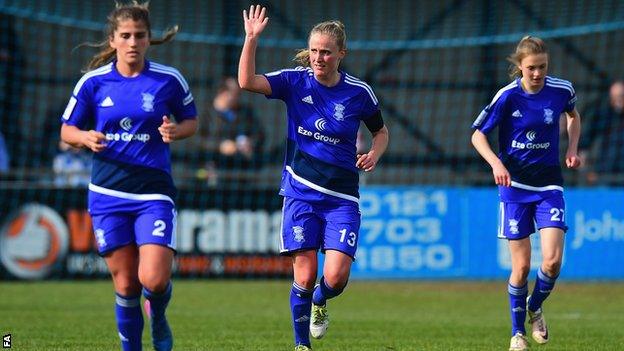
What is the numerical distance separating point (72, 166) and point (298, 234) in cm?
1038

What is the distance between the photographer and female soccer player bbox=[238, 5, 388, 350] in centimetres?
892

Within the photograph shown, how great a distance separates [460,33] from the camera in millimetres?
22172

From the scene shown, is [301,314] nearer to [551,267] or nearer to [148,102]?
[148,102]

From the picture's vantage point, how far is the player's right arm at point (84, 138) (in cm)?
769

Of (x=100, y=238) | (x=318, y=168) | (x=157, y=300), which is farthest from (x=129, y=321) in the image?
(x=318, y=168)

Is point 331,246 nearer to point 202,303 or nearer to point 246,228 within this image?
point 202,303

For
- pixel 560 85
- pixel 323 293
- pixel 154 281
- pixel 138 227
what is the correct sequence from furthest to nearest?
pixel 560 85 < pixel 323 293 < pixel 138 227 < pixel 154 281

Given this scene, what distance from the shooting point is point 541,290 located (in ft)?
34.1

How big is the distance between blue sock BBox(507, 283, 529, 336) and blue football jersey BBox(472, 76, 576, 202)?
0.75 m

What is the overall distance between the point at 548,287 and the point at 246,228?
780 centimetres

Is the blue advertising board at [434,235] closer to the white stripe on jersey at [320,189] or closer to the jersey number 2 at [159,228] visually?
the white stripe on jersey at [320,189]

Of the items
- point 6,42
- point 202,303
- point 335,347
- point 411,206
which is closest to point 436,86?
point 411,206

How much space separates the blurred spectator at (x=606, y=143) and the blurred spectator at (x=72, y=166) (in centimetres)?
726

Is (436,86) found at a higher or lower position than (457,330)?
higher
